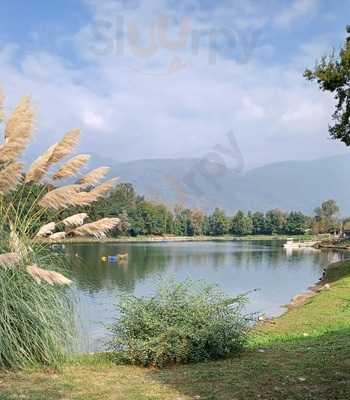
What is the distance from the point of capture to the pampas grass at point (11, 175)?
523 centimetres

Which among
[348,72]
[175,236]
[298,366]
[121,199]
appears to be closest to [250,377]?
[298,366]

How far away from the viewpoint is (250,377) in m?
4.95

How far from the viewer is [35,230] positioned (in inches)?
238

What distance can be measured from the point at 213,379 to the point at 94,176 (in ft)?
8.55

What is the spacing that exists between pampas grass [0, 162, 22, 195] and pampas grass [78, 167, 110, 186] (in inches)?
30.5

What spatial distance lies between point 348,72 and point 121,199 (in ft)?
261

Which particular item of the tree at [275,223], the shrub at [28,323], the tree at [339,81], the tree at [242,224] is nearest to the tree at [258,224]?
the tree at [275,223]

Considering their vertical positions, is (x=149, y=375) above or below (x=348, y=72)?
below

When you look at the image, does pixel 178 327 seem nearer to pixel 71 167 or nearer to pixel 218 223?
pixel 71 167

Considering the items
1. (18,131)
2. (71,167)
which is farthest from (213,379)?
(18,131)

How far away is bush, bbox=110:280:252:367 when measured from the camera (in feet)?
19.7

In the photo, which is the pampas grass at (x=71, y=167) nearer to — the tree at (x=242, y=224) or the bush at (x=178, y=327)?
the bush at (x=178, y=327)

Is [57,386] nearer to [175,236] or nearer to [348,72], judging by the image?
[348,72]

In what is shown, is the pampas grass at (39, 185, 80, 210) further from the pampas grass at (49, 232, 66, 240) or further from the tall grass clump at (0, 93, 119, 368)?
the pampas grass at (49, 232, 66, 240)
